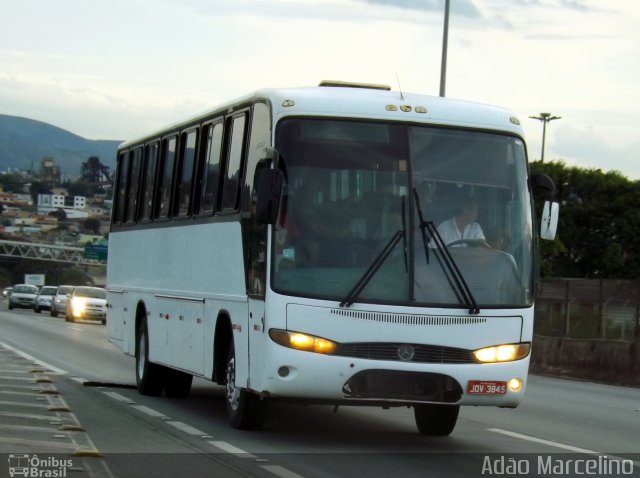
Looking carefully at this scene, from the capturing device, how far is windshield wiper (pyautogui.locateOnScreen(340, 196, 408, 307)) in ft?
36.0

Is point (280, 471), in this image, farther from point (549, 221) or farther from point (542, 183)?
point (542, 183)

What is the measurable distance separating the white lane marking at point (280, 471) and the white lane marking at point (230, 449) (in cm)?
65

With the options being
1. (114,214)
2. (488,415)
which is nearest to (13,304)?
(114,214)

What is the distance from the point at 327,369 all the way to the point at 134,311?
23.7 feet

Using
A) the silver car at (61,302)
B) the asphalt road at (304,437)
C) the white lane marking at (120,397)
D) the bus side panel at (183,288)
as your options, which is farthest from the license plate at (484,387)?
the silver car at (61,302)

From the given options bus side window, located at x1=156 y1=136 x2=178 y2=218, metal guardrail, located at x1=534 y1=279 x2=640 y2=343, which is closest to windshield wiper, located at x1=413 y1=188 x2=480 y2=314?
bus side window, located at x1=156 y1=136 x2=178 y2=218

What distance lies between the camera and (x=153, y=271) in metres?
16.5

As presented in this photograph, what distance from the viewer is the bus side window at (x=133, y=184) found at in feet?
59.3

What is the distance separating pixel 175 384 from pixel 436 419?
4.59 m

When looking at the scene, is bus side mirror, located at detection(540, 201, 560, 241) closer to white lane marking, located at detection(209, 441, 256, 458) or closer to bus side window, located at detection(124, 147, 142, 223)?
white lane marking, located at detection(209, 441, 256, 458)

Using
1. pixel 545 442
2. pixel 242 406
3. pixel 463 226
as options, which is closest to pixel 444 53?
pixel 545 442

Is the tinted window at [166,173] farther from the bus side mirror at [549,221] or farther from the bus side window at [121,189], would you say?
the bus side mirror at [549,221]

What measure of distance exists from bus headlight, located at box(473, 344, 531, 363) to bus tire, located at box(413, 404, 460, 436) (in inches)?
58.4

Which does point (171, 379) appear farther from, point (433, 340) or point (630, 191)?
point (630, 191)
